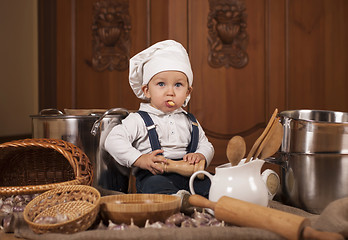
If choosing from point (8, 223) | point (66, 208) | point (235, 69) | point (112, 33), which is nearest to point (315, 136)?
point (66, 208)

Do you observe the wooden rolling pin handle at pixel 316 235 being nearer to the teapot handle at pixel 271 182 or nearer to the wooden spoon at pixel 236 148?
the wooden spoon at pixel 236 148

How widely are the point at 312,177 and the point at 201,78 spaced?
1466 millimetres

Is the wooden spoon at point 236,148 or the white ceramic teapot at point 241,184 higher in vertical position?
the wooden spoon at point 236,148

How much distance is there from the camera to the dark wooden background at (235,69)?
92.7 inches

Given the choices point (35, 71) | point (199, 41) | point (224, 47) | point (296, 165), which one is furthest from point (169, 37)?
point (296, 165)

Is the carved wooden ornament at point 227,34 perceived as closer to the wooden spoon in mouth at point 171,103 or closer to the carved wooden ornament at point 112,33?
the carved wooden ornament at point 112,33

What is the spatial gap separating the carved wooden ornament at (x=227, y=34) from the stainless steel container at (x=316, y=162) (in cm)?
139

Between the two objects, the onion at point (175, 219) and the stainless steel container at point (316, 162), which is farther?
the stainless steel container at point (316, 162)

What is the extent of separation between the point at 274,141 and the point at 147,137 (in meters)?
0.44

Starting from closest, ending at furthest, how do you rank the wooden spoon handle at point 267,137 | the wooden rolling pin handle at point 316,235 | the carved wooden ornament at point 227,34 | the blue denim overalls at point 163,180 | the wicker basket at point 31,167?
the wooden rolling pin handle at point 316,235 → the wooden spoon handle at point 267,137 → the blue denim overalls at point 163,180 → the wicker basket at point 31,167 → the carved wooden ornament at point 227,34

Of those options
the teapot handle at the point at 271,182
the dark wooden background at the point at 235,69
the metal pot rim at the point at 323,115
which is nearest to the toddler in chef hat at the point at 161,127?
the teapot handle at the point at 271,182

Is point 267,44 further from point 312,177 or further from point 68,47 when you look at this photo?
point 312,177

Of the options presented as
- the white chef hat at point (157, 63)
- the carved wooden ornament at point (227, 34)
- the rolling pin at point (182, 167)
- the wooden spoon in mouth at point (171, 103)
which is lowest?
the rolling pin at point (182, 167)

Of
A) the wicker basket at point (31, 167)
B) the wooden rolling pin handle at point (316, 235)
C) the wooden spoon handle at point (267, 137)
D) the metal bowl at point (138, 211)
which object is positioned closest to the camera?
the wooden rolling pin handle at point (316, 235)
